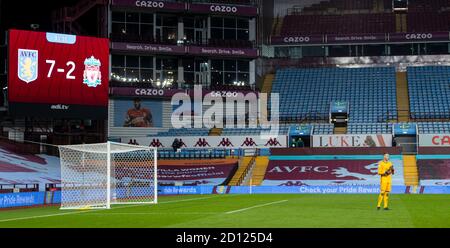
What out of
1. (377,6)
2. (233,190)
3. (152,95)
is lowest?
(233,190)

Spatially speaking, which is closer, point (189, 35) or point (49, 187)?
point (49, 187)

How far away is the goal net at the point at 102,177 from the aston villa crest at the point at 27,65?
694 cm

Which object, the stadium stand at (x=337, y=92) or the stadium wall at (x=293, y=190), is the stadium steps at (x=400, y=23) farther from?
the stadium wall at (x=293, y=190)

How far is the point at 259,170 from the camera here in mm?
51156

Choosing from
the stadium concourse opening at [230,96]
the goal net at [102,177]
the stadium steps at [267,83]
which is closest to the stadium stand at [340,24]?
the stadium concourse opening at [230,96]

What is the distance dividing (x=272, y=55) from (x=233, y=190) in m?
25.3

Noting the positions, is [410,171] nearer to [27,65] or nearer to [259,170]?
[259,170]

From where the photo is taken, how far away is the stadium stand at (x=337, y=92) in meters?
59.0

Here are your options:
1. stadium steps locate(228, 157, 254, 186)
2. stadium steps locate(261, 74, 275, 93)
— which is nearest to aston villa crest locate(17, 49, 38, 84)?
stadium steps locate(228, 157, 254, 186)

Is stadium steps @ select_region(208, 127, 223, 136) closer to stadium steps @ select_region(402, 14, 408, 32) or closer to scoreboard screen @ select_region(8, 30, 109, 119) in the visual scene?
scoreboard screen @ select_region(8, 30, 109, 119)

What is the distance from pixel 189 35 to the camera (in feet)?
203
